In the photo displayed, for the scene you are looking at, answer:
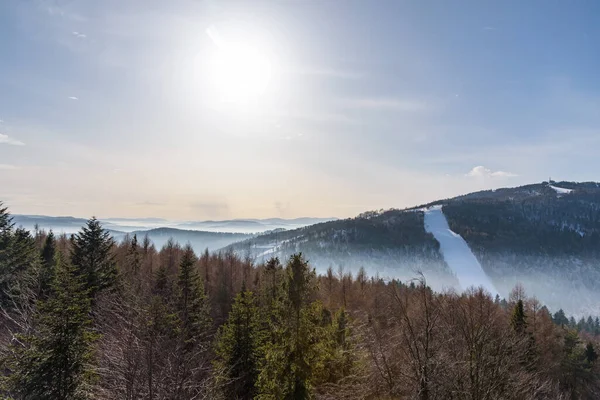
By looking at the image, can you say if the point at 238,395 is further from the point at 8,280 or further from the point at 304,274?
the point at 8,280

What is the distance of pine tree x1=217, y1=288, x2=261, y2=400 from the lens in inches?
826

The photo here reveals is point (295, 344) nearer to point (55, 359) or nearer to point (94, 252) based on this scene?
point (55, 359)

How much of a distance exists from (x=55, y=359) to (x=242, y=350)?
11.1 metres

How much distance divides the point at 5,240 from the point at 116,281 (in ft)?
37.3

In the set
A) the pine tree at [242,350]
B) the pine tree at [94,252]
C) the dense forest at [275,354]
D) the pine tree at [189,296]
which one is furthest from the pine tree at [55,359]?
the pine tree at [189,296]

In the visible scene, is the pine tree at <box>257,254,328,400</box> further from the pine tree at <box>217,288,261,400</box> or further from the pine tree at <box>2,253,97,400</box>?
the pine tree at <box>2,253,97,400</box>

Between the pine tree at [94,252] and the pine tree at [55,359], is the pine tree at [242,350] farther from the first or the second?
the pine tree at [94,252]

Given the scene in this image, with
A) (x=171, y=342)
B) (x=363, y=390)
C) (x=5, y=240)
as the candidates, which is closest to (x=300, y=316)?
(x=363, y=390)

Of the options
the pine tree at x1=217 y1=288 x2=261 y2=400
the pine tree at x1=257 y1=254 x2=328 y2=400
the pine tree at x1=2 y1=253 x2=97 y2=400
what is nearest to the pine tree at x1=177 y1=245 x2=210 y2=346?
the pine tree at x1=217 y1=288 x2=261 y2=400

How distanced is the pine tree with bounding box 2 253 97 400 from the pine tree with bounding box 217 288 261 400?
9453 millimetres

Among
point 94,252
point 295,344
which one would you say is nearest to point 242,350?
point 295,344

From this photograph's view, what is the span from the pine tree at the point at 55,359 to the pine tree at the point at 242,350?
9.45 meters

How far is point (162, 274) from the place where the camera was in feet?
142

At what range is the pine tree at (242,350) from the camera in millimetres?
20984
